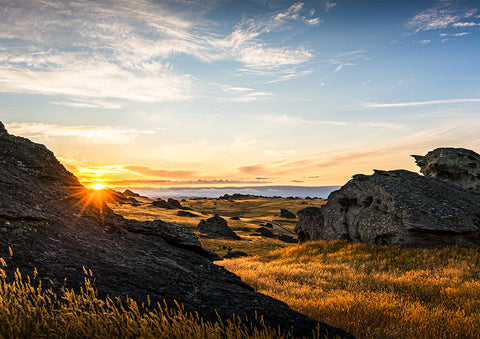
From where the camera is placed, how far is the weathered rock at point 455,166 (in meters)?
23.8

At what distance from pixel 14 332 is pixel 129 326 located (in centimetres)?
160

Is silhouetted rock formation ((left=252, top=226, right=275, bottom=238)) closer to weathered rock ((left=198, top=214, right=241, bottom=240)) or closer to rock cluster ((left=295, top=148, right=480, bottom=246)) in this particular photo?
weathered rock ((left=198, top=214, right=241, bottom=240))

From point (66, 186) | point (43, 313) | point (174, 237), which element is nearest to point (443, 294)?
point (174, 237)

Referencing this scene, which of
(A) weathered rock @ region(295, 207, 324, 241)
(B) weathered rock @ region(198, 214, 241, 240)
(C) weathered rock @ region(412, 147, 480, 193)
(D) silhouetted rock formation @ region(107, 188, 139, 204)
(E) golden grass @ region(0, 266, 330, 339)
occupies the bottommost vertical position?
(B) weathered rock @ region(198, 214, 241, 240)

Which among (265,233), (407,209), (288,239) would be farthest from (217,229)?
(407,209)

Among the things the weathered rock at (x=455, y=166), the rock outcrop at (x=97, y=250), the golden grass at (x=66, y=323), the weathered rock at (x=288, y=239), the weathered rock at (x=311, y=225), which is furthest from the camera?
the weathered rock at (x=288, y=239)

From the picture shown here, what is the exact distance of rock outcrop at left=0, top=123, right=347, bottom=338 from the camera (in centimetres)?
577

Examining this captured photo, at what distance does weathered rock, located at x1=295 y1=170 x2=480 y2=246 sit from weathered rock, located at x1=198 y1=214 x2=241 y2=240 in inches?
2138

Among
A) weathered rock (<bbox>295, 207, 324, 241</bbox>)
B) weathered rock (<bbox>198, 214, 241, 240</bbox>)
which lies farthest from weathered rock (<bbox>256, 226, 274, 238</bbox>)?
weathered rock (<bbox>295, 207, 324, 241</bbox>)

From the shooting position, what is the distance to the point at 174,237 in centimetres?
952

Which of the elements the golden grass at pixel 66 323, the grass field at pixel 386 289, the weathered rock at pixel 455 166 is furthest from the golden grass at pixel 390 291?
the weathered rock at pixel 455 166

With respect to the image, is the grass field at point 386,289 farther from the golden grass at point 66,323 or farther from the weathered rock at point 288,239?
the weathered rock at point 288,239

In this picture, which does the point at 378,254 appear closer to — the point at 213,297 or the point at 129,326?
the point at 213,297

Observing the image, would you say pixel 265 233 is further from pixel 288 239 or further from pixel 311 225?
pixel 311 225
